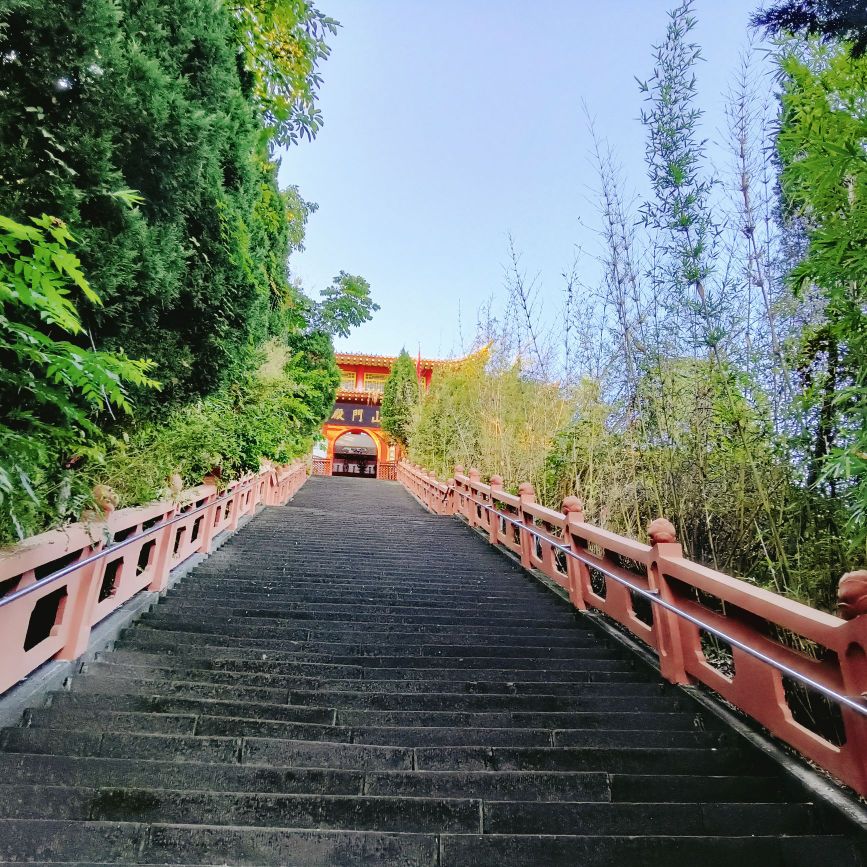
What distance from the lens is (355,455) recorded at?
26.4m

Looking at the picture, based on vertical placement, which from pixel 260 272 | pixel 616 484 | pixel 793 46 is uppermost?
pixel 793 46

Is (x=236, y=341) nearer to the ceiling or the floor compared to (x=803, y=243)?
nearer to the floor

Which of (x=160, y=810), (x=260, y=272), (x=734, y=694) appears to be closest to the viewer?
(x=160, y=810)

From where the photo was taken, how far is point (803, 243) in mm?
3236

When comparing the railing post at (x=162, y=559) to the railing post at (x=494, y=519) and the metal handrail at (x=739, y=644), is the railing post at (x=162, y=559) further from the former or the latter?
the railing post at (x=494, y=519)

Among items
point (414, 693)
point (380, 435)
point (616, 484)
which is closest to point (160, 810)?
point (414, 693)

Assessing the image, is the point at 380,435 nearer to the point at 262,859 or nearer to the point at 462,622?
the point at 462,622

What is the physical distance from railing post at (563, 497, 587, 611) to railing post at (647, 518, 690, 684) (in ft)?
3.17

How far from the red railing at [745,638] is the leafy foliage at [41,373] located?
107 inches

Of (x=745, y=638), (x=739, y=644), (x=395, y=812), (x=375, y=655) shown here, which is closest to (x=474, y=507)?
(x=375, y=655)

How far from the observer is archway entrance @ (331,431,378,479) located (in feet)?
84.5

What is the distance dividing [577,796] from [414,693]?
90 cm

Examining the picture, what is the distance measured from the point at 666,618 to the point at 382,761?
5.85ft

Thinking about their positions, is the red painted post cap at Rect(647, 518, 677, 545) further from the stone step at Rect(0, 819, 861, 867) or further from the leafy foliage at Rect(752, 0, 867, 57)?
the leafy foliage at Rect(752, 0, 867, 57)
